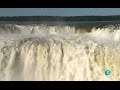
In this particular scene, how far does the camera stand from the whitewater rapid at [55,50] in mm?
3116

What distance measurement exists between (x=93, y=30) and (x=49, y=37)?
2.22ft

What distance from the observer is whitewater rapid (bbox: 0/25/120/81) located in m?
3.12

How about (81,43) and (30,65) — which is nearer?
(30,65)

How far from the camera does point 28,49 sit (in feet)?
12.2

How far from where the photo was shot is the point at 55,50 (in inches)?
150

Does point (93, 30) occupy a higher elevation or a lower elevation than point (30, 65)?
higher

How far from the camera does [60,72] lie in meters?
2.93
